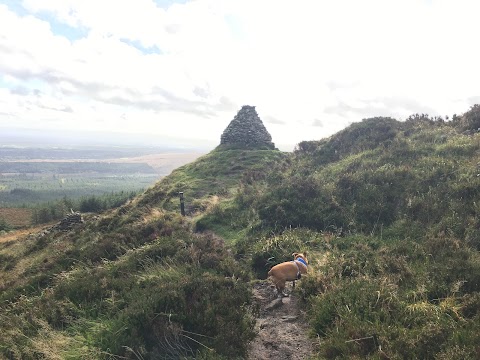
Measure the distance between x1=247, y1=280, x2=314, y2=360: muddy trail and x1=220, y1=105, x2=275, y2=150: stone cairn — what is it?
2921 centimetres

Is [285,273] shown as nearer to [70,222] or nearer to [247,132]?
[70,222]

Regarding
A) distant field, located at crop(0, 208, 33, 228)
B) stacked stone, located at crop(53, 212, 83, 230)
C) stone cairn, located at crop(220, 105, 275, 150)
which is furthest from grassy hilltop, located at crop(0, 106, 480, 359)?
distant field, located at crop(0, 208, 33, 228)

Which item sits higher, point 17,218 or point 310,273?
point 310,273

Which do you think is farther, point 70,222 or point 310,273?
point 70,222

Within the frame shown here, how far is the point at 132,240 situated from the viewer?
46.2 ft

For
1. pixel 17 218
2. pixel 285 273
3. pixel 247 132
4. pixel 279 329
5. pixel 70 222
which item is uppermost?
pixel 247 132

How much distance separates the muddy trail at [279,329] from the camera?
21.6 feet

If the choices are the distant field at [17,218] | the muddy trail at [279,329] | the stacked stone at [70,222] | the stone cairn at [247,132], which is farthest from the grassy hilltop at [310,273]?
the distant field at [17,218]

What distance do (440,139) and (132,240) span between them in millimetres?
17592

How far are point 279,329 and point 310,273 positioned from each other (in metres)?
1.89

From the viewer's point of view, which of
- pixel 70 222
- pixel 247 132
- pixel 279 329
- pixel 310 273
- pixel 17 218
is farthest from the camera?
pixel 17 218

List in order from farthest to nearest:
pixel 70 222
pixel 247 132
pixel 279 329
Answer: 1. pixel 247 132
2. pixel 70 222
3. pixel 279 329

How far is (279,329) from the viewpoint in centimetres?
739

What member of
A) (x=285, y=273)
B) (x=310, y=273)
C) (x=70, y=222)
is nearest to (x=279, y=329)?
(x=285, y=273)
